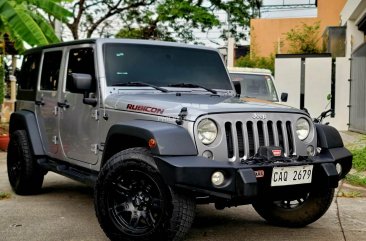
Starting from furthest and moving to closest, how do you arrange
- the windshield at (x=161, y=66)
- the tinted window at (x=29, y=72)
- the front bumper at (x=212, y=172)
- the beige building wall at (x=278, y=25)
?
1. the beige building wall at (x=278, y=25)
2. the tinted window at (x=29, y=72)
3. the windshield at (x=161, y=66)
4. the front bumper at (x=212, y=172)

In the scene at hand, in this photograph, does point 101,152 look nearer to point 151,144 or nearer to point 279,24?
point 151,144

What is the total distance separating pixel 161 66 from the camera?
5.32 m

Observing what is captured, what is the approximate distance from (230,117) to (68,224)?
2.11 metres

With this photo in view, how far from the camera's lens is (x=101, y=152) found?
499 centimetres

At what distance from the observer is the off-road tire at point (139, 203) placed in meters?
3.87

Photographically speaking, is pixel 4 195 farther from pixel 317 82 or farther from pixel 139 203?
pixel 317 82

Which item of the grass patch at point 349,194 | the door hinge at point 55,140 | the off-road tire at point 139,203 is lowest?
the grass patch at point 349,194

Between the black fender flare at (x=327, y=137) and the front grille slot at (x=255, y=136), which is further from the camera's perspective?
the black fender flare at (x=327, y=137)

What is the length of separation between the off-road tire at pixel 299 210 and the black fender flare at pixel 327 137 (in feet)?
1.39

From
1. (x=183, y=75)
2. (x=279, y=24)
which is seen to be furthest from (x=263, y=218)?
(x=279, y=24)

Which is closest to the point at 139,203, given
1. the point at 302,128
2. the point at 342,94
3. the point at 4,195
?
the point at 302,128

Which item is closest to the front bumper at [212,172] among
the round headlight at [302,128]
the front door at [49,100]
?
the round headlight at [302,128]

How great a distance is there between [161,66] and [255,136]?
Answer: 1543 millimetres

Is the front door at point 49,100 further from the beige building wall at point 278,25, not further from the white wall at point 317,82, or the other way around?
the beige building wall at point 278,25
